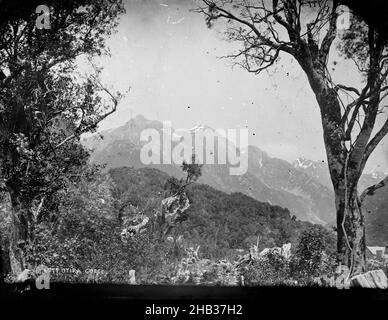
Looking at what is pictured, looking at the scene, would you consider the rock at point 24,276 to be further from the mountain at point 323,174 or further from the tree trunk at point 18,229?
the mountain at point 323,174

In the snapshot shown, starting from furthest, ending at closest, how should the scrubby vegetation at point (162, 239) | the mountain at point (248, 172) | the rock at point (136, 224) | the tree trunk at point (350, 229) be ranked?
the rock at point (136, 224) < the mountain at point (248, 172) < the scrubby vegetation at point (162, 239) < the tree trunk at point (350, 229)

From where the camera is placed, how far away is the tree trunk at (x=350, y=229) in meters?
5.53

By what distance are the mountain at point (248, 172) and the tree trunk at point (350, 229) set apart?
21 cm

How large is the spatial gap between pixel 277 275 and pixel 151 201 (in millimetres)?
2565

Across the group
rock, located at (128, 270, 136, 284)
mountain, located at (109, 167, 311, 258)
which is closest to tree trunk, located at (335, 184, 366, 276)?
mountain, located at (109, 167, 311, 258)

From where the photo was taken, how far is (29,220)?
235 inches

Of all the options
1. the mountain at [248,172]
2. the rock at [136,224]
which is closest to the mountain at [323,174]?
the mountain at [248,172]

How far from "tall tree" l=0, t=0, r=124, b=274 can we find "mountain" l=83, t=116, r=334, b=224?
1.42 feet

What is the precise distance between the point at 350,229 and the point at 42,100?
18.0ft

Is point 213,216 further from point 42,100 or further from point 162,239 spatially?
point 42,100

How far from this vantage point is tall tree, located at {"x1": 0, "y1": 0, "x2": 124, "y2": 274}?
5.87 m

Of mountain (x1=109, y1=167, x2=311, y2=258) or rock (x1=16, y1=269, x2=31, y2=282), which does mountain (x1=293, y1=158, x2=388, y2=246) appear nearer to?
mountain (x1=109, y1=167, x2=311, y2=258)

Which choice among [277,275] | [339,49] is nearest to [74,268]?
[277,275]
